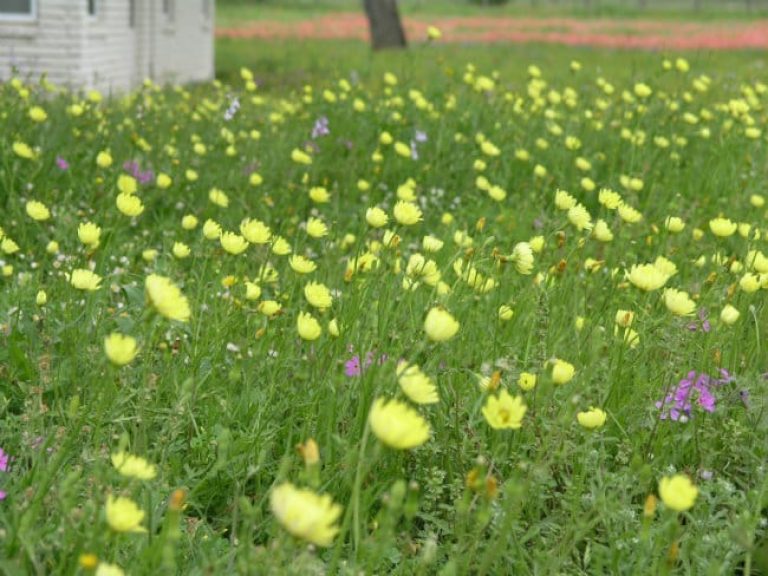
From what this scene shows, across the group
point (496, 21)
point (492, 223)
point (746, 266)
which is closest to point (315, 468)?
point (746, 266)

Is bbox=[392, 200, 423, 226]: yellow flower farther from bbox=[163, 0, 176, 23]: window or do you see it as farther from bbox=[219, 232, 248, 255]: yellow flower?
bbox=[163, 0, 176, 23]: window

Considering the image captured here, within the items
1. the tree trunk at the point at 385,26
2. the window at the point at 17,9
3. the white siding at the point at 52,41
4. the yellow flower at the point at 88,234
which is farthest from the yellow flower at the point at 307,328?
the tree trunk at the point at 385,26

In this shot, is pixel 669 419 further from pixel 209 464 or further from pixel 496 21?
pixel 496 21

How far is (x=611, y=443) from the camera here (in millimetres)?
2727

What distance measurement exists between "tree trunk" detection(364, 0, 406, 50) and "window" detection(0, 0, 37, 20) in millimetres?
9484

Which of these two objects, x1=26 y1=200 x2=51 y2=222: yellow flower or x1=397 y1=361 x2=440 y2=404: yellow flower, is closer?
x1=397 y1=361 x2=440 y2=404: yellow flower

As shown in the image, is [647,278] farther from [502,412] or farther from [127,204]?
[127,204]

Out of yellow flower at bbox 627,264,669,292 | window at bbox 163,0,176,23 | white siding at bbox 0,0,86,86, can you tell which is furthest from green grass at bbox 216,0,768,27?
yellow flower at bbox 627,264,669,292

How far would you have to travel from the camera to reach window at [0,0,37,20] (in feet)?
35.7

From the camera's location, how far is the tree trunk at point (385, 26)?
1952 centimetres

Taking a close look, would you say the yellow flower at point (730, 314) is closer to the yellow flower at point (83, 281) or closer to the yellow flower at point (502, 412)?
the yellow flower at point (502, 412)

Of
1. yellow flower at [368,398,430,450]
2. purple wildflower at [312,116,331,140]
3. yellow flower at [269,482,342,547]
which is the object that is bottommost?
purple wildflower at [312,116,331,140]

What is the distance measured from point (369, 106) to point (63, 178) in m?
2.31

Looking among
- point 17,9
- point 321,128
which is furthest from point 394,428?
point 17,9
